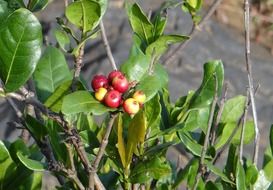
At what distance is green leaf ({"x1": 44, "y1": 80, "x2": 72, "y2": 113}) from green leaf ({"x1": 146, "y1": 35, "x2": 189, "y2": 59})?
6.6 inches

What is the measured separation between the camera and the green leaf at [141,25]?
105cm

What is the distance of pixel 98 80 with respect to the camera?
90 cm

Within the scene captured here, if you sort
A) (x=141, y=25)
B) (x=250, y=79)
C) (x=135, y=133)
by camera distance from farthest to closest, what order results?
(x=250, y=79) < (x=141, y=25) < (x=135, y=133)

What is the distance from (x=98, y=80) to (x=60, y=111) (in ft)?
0.27

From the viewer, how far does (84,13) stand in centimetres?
93

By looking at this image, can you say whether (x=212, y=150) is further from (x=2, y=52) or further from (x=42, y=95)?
(x=2, y=52)

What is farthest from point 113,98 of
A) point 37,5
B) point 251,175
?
point 251,175

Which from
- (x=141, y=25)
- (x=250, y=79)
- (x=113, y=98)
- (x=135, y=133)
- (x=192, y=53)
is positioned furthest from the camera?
(x=192, y=53)

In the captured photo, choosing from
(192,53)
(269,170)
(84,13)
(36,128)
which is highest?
(84,13)

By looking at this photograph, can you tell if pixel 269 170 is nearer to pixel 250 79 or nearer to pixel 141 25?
pixel 250 79

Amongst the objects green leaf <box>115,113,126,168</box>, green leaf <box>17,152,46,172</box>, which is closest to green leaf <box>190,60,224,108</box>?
green leaf <box>115,113,126,168</box>

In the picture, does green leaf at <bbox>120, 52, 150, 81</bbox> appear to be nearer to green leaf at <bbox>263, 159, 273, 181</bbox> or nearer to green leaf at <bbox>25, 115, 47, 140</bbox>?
green leaf at <bbox>25, 115, 47, 140</bbox>

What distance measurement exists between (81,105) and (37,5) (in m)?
0.20

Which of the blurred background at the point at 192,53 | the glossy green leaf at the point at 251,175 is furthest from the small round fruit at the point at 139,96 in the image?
the blurred background at the point at 192,53
